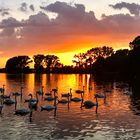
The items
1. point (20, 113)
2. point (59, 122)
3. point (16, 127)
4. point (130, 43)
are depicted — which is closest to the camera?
point (16, 127)

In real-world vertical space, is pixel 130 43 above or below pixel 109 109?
above

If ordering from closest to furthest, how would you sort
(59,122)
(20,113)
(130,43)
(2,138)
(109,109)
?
(2,138)
(59,122)
(20,113)
(109,109)
(130,43)

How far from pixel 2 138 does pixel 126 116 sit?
21.5 meters

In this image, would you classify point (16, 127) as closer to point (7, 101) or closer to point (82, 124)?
point (82, 124)

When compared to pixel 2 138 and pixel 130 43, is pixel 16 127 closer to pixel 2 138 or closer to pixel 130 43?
pixel 2 138

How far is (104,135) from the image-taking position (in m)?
43.1

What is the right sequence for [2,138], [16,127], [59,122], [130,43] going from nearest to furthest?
[2,138]
[16,127]
[59,122]
[130,43]

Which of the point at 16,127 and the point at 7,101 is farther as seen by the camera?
the point at 7,101

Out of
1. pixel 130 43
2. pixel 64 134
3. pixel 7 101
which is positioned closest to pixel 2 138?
pixel 64 134

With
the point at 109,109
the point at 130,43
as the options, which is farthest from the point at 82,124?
the point at 130,43

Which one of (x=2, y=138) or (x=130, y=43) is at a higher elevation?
(x=130, y=43)

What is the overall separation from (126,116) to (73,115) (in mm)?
7267

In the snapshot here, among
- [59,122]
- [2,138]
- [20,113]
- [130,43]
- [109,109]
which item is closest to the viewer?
[2,138]

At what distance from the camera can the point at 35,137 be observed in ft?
136
